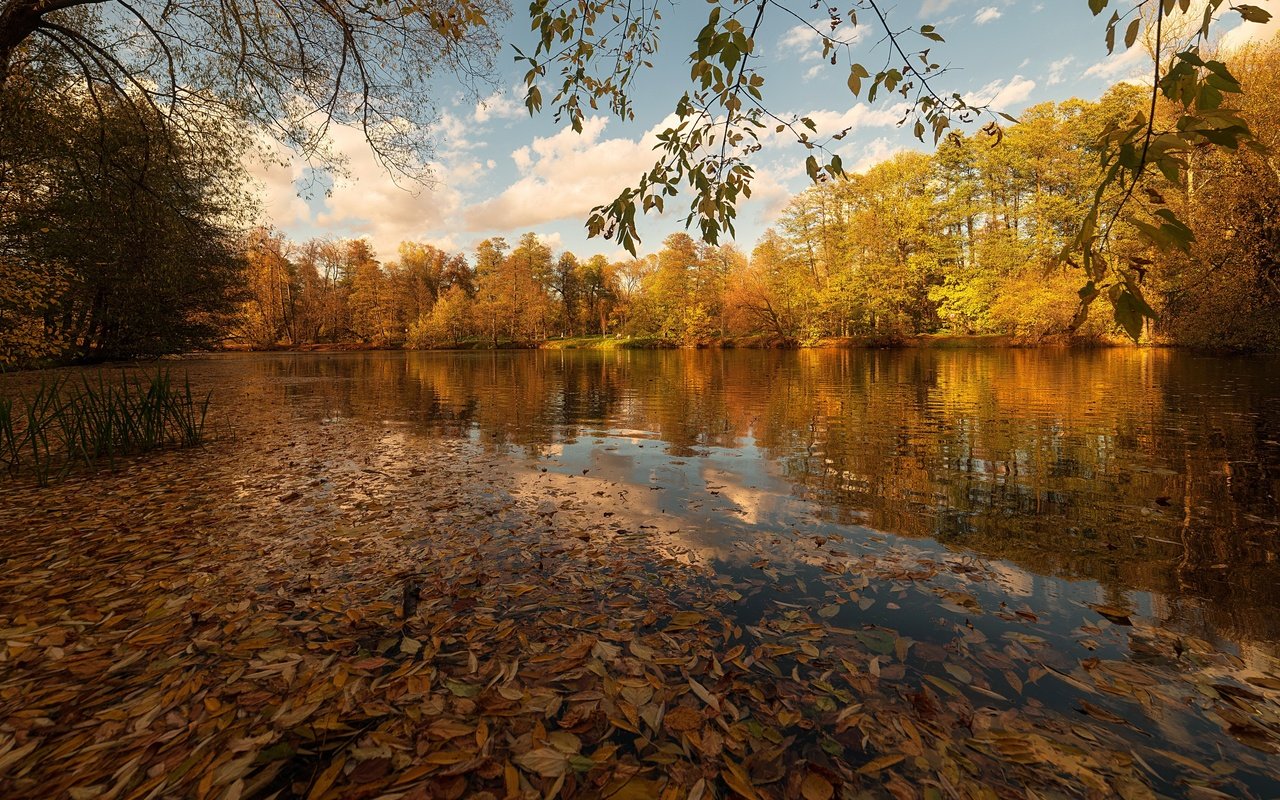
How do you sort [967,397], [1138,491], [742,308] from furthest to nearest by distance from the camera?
[742,308] < [967,397] < [1138,491]

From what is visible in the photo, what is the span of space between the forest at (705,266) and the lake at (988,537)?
240cm

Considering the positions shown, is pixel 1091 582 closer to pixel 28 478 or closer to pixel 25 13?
pixel 28 478

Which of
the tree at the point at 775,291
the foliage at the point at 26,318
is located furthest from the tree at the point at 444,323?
the foliage at the point at 26,318

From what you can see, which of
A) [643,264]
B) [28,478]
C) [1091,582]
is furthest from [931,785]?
[643,264]

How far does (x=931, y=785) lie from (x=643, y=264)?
88451mm

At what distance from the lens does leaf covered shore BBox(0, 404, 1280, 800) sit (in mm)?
2463

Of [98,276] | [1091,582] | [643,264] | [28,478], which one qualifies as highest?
[643,264]

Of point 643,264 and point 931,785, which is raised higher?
point 643,264

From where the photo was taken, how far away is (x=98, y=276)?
74.8 ft

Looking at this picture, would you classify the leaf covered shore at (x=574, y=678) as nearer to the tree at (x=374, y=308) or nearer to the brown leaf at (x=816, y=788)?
the brown leaf at (x=816, y=788)

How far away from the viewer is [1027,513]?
6133mm

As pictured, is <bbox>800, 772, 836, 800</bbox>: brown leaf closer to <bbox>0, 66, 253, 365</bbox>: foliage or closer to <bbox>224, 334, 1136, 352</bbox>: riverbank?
<bbox>0, 66, 253, 365</bbox>: foliage

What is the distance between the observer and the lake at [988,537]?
2.88 metres

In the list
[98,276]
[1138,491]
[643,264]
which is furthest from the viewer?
[643,264]
